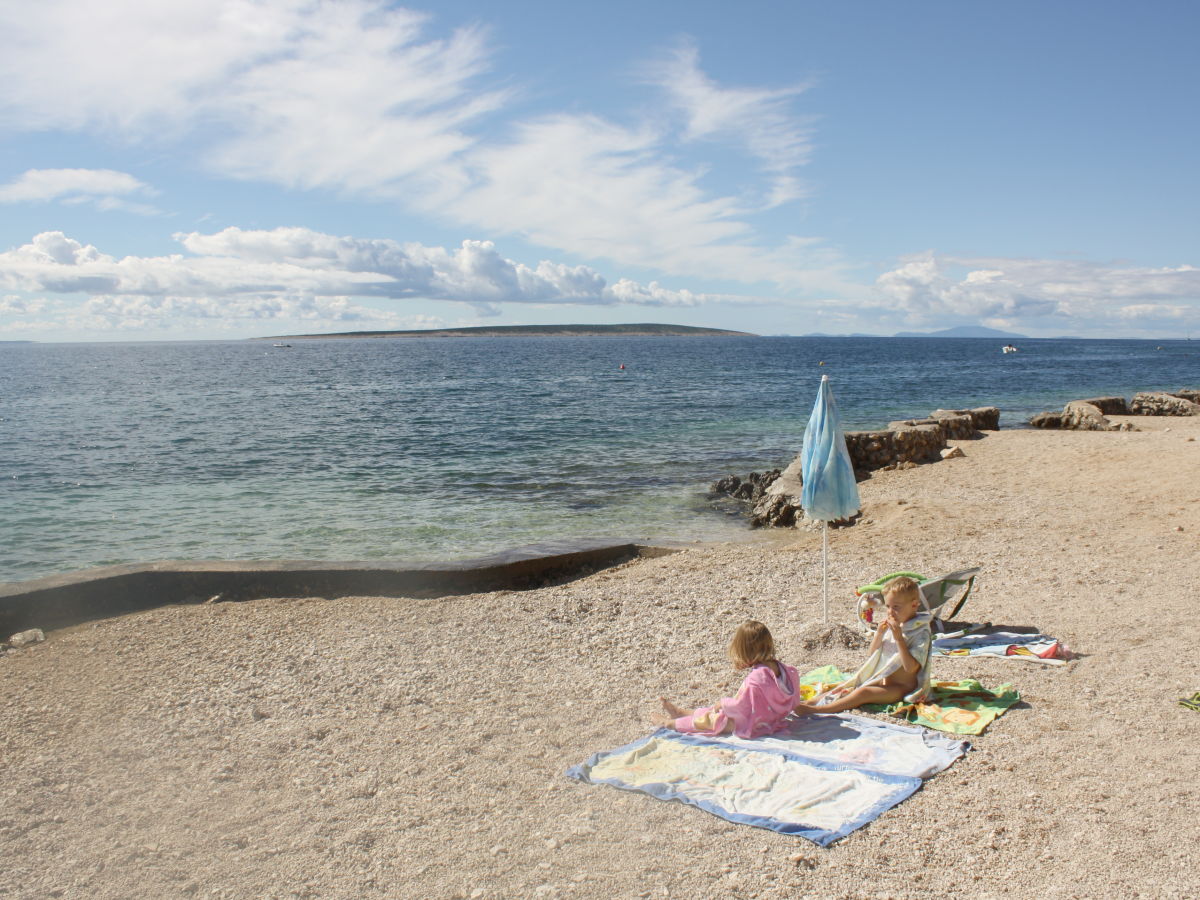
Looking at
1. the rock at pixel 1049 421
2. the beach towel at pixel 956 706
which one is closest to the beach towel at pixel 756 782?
the beach towel at pixel 956 706

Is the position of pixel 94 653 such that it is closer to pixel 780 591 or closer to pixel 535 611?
pixel 535 611

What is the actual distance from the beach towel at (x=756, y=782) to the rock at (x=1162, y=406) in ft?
86.8

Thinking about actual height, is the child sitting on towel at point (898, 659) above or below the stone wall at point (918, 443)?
below

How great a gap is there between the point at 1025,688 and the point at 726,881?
10.6 ft

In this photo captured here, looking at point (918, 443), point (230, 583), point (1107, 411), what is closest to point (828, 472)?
point (230, 583)

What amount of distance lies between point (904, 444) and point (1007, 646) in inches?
434

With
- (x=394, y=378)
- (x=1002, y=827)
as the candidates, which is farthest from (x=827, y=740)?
(x=394, y=378)

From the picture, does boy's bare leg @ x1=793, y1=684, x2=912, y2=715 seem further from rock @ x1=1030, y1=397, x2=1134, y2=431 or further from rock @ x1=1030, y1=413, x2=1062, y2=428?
rock @ x1=1030, y1=413, x2=1062, y2=428

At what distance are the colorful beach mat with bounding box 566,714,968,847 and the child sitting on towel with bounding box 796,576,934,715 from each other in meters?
0.21

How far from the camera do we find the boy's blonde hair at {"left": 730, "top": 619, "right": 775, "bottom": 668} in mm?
5324

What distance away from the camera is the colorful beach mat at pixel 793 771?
14.2ft

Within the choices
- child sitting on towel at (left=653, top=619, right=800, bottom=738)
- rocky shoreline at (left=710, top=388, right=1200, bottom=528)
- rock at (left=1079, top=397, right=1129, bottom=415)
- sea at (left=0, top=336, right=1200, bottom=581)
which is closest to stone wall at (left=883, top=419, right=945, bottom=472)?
rocky shoreline at (left=710, top=388, right=1200, bottom=528)

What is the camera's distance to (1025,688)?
581 centimetres

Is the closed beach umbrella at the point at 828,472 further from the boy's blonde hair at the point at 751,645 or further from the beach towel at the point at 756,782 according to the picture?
the beach towel at the point at 756,782
